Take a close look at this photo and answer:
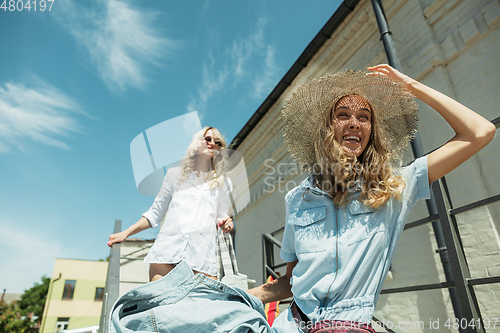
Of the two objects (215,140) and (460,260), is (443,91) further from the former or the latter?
(215,140)

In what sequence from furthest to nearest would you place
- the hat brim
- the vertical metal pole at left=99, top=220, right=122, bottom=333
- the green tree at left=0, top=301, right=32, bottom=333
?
the green tree at left=0, top=301, right=32, bottom=333 → the vertical metal pole at left=99, top=220, right=122, bottom=333 → the hat brim

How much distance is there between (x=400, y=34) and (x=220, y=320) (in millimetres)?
5589

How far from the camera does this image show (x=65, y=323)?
27609 millimetres

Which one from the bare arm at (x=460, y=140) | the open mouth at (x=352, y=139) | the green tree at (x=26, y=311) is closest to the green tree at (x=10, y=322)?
the green tree at (x=26, y=311)

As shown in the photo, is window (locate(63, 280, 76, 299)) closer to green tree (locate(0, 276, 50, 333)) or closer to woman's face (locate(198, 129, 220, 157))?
green tree (locate(0, 276, 50, 333))

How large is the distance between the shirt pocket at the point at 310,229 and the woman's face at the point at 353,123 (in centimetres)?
33

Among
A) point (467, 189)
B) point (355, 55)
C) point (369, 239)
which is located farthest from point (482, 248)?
point (355, 55)

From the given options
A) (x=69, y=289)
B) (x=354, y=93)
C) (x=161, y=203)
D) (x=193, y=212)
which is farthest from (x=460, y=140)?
(x=69, y=289)

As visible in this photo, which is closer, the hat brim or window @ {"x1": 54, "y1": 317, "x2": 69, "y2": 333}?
the hat brim

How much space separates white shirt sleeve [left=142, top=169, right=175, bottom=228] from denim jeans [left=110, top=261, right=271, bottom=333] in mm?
1236

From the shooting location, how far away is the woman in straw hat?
104 centimetres

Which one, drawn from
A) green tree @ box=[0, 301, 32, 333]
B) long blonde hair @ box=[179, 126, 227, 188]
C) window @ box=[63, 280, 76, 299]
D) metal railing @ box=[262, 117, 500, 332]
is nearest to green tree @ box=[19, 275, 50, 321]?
green tree @ box=[0, 301, 32, 333]

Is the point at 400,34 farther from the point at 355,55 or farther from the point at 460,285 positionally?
the point at 460,285

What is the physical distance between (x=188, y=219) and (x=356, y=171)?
1139mm
